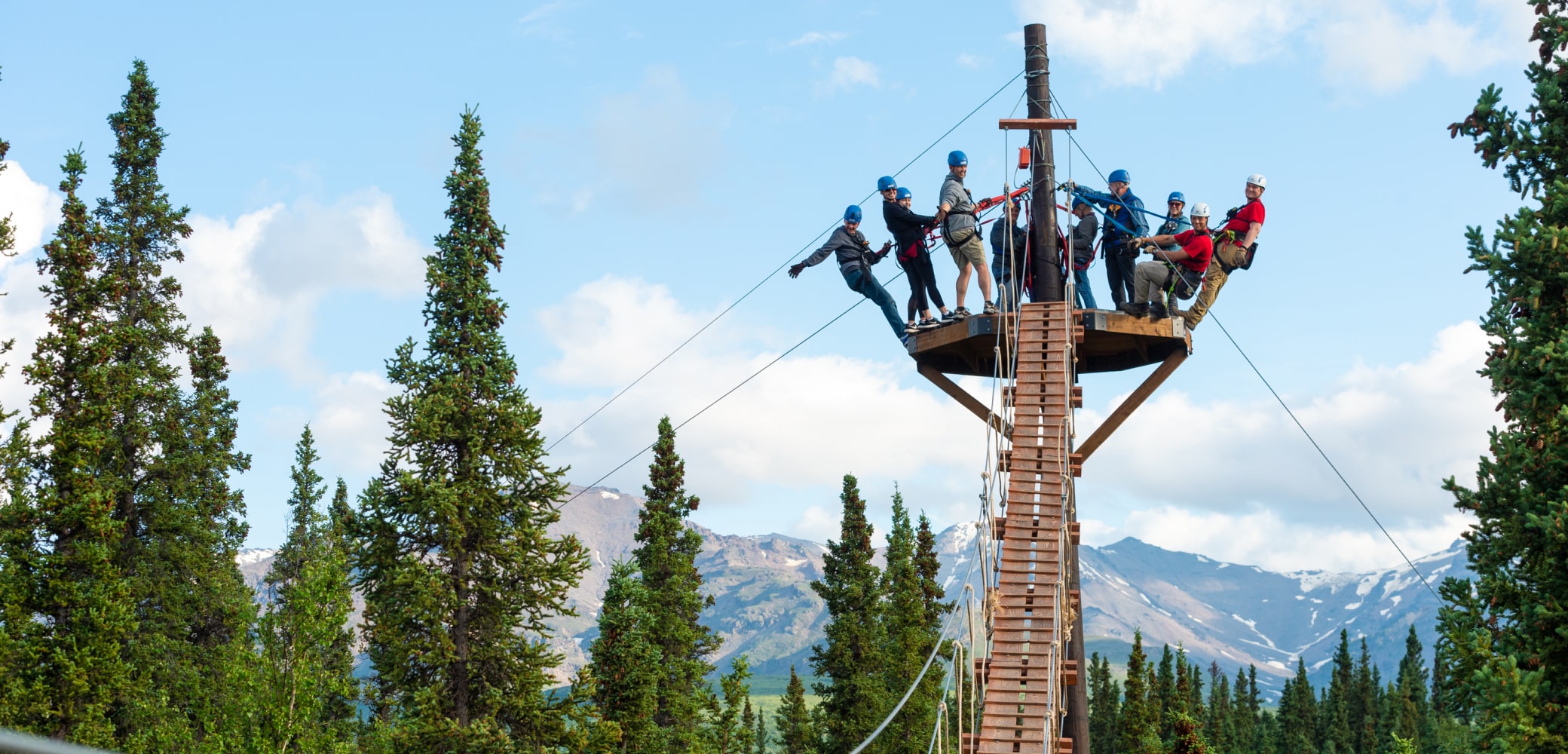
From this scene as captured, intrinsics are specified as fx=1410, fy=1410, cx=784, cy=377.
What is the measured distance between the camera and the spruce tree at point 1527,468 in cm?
1080

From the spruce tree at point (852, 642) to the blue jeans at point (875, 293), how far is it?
3464 centimetres

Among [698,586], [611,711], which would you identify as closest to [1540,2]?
[611,711]

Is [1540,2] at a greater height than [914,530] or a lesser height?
lesser

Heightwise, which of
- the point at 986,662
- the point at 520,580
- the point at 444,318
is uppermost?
the point at 444,318

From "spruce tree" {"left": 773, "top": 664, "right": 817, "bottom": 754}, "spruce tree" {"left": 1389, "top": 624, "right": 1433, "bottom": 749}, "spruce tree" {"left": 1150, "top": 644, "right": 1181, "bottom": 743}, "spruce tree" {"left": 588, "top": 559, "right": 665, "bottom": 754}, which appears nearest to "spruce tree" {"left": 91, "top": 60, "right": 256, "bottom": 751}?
"spruce tree" {"left": 588, "top": 559, "right": 665, "bottom": 754}

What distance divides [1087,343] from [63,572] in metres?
26.5

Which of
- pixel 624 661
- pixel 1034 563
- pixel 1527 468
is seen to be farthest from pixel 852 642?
pixel 1527 468

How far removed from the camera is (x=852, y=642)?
2173 inches

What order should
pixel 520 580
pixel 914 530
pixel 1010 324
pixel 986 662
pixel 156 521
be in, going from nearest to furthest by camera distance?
pixel 986 662
pixel 1010 324
pixel 520 580
pixel 156 521
pixel 914 530

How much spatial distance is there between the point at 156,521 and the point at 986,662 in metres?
34.6

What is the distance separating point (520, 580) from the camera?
3133 cm

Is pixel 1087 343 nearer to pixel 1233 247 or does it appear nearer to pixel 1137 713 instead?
pixel 1233 247

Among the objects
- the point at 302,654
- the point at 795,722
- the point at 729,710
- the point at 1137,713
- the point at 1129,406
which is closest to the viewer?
the point at 1129,406

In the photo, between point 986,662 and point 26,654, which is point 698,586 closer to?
point 26,654
